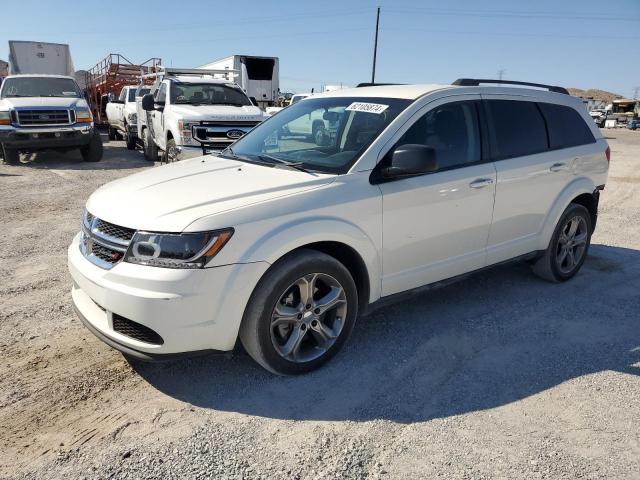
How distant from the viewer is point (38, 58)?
18672 mm

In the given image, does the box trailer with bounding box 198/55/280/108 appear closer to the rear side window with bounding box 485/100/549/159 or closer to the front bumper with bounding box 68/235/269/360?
the rear side window with bounding box 485/100/549/159

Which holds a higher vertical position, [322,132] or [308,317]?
[322,132]

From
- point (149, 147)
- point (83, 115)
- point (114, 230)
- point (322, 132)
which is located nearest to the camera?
point (114, 230)

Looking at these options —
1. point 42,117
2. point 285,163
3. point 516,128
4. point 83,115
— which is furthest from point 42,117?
point 516,128

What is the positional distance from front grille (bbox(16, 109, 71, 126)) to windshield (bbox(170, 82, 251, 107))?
11.7 ft

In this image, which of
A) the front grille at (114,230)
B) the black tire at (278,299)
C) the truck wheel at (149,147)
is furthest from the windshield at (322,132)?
the truck wheel at (149,147)

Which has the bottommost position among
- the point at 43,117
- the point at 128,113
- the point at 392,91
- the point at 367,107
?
the point at 128,113

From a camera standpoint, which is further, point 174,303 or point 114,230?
point 114,230

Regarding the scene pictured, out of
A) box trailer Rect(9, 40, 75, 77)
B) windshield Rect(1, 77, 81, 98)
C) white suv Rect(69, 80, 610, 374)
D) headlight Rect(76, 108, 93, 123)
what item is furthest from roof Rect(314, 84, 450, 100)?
box trailer Rect(9, 40, 75, 77)

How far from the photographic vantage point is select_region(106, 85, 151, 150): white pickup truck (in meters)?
15.7

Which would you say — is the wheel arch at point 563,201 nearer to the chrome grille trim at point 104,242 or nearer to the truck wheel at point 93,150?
the chrome grille trim at point 104,242

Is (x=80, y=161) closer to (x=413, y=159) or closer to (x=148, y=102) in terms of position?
(x=148, y=102)

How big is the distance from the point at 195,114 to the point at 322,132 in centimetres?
636

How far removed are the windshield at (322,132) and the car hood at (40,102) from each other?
10057 millimetres
